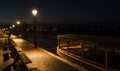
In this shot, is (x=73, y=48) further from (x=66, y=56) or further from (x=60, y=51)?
(x=66, y=56)

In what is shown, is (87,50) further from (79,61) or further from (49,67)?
(49,67)

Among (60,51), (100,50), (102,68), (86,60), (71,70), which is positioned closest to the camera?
(71,70)

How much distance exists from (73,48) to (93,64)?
471 inches

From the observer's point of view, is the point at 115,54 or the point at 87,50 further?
the point at 87,50

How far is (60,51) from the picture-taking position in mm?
29906

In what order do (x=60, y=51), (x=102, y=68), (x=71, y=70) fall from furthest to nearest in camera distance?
(x=60, y=51)
(x=102, y=68)
(x=71, y=70)

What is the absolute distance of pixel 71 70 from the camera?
44.2 feet

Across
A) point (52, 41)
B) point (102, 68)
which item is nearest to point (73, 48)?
point (102, 68)

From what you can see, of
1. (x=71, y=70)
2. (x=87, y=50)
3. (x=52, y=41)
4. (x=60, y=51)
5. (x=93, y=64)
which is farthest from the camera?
(x=52, y=41)

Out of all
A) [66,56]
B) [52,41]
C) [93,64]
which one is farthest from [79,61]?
[52,41]

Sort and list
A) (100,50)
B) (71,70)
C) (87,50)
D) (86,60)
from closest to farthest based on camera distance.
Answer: (71,70)
(86,60)
(100,50)
(87,50)

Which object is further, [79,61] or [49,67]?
[79,61]

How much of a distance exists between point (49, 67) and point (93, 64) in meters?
5.65

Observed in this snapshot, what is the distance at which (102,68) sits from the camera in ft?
55.9
